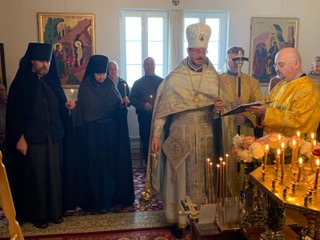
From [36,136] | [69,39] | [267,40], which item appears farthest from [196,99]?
[267,40]

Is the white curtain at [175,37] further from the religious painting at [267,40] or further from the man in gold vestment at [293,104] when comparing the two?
the man in gold vestment at [293,104]

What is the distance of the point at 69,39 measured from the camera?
21.6 ft

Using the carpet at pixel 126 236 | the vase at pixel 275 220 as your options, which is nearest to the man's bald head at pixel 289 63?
the vase at pixel 275 220

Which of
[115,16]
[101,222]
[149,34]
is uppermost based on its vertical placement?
[115,16]

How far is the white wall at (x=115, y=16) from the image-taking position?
6355mm

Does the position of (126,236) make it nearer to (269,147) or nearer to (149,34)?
(269,147)

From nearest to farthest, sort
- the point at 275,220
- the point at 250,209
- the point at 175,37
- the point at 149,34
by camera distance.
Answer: the point at 275,220, the point at 250,209, the point at 175,37, the point at 149,34

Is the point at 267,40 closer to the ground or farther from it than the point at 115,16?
closer to the ground

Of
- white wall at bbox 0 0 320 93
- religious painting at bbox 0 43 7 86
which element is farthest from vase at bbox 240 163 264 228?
religious painting at bbox 0 43 7 86

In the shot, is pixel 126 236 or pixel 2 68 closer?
pixel 126 236

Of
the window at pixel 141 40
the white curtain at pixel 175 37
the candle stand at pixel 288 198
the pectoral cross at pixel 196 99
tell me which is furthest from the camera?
the window at pixel 141 40

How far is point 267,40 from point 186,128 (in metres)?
4.58

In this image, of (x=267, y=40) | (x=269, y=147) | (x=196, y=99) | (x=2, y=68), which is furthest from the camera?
(x=267, y=40)

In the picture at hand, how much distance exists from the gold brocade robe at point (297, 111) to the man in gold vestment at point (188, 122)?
64cm
